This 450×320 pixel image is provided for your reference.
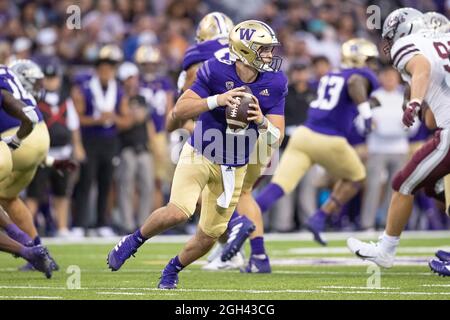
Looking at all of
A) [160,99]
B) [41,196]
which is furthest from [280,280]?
[160,99]

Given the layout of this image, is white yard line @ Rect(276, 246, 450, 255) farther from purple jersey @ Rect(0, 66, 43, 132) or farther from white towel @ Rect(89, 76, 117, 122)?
white towel @ Rect(89, 76, 117, 122)

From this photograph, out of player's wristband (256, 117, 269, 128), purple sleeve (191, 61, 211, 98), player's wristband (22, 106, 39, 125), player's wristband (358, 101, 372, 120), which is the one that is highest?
purple sleeve (191, 61, 211, 98)

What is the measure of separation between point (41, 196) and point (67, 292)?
580 cm

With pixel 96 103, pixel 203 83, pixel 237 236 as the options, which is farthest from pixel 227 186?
pixel 96 103

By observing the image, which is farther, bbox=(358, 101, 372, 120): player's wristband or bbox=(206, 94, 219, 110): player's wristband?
bbox=(358, 101, 372, 120): player's wristband

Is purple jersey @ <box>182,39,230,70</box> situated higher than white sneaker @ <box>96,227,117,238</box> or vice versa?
purple jersey @ <box>182,39,230,70</box>

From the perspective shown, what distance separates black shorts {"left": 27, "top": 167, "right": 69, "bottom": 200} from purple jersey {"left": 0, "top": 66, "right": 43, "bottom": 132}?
3491mm

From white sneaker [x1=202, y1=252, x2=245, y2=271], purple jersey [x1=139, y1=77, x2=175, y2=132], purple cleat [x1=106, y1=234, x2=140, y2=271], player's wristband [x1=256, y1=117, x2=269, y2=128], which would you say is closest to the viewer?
player's wristband [x1=256, y1=117, x2=269, y2=128]

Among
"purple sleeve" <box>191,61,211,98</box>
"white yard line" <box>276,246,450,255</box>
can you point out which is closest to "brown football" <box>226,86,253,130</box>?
"purple sleeve" <box>191,61,211,98</box>

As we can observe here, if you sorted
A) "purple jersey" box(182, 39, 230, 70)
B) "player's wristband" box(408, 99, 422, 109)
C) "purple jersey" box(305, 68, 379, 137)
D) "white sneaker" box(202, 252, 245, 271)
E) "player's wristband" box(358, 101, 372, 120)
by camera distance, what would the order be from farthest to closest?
"purple jersey" box(305, 68, 379, 137) < "player's wristband" box(358, 101, 372, 120) < "white sneaker" box(202, 252, 245, 271) < "purple jersey" box(182, 39, 230, 70) < "player's wristband" box(408, 99, 422, 109)

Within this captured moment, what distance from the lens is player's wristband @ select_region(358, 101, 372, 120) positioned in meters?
9.84

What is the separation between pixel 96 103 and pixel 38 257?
546 cm

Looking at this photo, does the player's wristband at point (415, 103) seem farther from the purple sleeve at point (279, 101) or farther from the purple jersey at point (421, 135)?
the purple jersey at point (421, 135)
